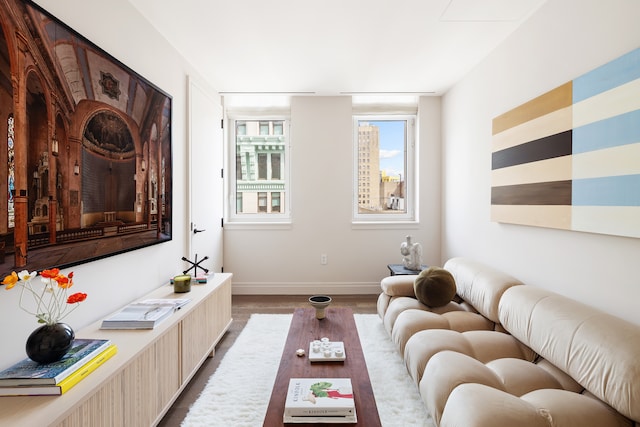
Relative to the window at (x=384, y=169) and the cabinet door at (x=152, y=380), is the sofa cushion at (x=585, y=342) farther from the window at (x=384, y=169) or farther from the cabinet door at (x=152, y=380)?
the window at (x=384, y=169)

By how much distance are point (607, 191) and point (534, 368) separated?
96 centimetres

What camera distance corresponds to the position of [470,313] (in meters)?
2.30

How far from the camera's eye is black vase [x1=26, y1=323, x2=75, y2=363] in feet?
4.06

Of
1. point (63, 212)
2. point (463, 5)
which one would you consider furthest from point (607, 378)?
point (63, 212)

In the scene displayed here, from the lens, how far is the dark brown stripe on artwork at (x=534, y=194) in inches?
76.1

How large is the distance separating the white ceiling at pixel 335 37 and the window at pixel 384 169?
0.73 m

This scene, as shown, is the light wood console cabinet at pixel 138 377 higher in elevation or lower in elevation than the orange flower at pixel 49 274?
lower

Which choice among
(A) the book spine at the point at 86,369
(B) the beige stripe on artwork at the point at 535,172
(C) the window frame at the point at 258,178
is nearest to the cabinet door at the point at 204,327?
(A) the book spine at the point at 86,369

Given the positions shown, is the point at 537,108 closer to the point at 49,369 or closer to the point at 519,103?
the point at 519,103

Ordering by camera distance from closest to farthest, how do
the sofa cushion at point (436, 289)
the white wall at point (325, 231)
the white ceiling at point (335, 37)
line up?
the white ceiling at point (335, 37) < the sofa cushion at point (436, 289) < the white wall at point (325, 231)

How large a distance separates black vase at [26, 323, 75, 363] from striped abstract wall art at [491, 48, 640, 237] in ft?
8.28

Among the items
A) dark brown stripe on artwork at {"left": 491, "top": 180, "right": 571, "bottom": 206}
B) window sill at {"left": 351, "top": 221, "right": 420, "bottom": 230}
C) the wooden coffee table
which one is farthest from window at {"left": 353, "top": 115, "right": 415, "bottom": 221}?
the wooden coffee table

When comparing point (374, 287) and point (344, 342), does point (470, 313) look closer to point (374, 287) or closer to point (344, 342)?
point (344, 342)

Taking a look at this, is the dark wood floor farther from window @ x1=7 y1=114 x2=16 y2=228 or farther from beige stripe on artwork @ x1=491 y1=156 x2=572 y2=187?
beige stripe on artwork @ x1=491 y1=156 x2=572 y2=187
